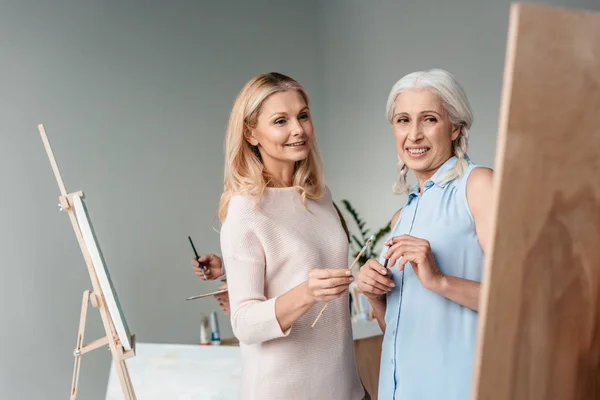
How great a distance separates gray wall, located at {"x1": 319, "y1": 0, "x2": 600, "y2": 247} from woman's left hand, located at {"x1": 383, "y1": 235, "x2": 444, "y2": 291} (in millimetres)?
2045

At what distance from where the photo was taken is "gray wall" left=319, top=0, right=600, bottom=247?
3.65m

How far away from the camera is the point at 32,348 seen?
13.2ft

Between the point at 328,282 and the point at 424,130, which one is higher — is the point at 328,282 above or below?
below

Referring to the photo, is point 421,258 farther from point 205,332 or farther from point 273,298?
point 205,332

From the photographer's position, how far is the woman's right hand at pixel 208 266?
2.25 m

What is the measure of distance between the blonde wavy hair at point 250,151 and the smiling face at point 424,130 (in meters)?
0.32

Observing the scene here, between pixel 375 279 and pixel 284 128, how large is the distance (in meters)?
0.47

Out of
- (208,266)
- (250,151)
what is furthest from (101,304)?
(250,151)

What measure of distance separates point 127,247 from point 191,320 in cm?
69

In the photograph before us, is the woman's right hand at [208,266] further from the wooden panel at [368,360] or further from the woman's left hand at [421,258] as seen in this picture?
the wooden panel at [368,360]

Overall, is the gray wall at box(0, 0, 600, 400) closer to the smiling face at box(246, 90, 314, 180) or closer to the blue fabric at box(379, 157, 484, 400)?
the smiling face at box(246, 90, 314, 180)

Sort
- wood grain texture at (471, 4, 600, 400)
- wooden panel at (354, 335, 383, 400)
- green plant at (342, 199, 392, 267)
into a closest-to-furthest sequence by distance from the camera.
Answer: wood grain texture at (471, 4, 600, 400) → wooden panel at (354, 335, 383, 400) → green plant at (342, 199, 392, 267)

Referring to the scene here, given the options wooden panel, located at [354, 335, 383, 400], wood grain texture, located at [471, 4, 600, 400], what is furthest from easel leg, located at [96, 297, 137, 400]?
wood grain texture, located at [471, 4, 600, 400]

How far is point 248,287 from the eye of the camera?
1686mm
